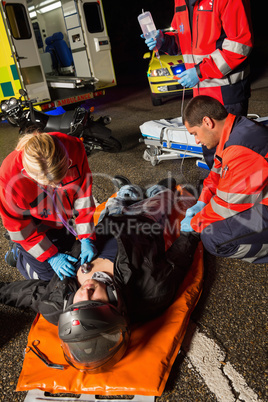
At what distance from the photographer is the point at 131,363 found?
1.89 metres

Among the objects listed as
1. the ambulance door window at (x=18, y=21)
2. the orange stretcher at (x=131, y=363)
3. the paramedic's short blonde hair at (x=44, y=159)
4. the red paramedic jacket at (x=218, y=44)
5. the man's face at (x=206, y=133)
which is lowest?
the orange stretcher at (x=131, y=363)

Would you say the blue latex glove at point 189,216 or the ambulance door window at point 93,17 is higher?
the ambulance door window at point 93,17

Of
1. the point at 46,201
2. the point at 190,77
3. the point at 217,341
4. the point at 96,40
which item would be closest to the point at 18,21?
the point at 96,40

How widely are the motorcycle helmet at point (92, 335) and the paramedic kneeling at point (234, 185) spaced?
1037 millimetres

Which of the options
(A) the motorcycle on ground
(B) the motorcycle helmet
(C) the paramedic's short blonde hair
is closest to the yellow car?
(A) the motorcycle on ground

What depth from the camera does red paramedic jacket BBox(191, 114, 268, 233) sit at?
6.55 feet

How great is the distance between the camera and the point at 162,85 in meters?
6.78

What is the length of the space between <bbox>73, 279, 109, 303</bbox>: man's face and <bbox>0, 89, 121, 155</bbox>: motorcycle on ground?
2.97m

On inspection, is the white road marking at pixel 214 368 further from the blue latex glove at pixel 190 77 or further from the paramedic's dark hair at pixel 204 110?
the blue latex glove at pixel 190 77

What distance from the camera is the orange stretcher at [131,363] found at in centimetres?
180

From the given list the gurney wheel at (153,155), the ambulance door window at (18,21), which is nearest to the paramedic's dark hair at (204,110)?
the gurney wheel at (153,155)

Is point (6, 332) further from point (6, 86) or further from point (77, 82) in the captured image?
point (77, 82)

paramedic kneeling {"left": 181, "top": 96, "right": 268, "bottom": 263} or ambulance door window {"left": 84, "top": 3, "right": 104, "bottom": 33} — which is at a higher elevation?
ambulance door window {"left": 84, "top": 3, "right": 104, "bottom": 33}

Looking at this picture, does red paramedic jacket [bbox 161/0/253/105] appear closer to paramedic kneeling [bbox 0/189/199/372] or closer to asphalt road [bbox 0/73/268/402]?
paramedic kneeling [bbox 0/189/199/372]
